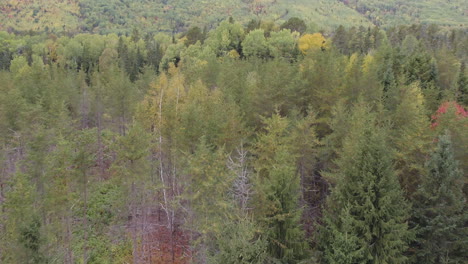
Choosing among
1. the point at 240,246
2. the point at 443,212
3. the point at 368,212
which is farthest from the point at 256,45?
the point at 240,246

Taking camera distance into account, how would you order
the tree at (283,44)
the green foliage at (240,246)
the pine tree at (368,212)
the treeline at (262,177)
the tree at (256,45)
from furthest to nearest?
1. the tree at (256,45)
2. the tree at (283,44)
3. the treeline at (262,177)
4. the pine tree at (368,212)
5. the green foliage at (240,246)

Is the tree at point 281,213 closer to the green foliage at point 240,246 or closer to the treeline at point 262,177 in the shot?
the treeline at point 262,177

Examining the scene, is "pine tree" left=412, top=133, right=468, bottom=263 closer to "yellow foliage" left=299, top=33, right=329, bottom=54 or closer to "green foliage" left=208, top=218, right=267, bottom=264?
"green foliage" left=208, top=218, right=267, bottom=264

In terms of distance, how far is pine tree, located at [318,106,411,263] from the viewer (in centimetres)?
1734

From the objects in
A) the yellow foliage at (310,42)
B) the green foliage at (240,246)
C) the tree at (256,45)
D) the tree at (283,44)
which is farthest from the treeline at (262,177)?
the tree at (256,45)

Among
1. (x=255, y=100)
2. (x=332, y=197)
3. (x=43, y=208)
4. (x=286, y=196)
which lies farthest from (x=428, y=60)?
(x=43, y=208)

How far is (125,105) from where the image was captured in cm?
3919

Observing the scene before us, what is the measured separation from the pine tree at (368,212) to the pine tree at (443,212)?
1.64 metres

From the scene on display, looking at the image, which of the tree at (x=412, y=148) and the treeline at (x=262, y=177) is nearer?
the treeline at (x=262, y=177)

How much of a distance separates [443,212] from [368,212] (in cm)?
454

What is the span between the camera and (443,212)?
18.9m

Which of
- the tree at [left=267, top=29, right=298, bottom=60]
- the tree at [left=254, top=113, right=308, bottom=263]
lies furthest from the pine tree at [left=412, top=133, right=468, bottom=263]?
the tree at [left=267, top=29, right=298, bottom=60]

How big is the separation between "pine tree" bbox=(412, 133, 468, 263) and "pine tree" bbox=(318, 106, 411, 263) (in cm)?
164

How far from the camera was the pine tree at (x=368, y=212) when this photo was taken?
683 inches
